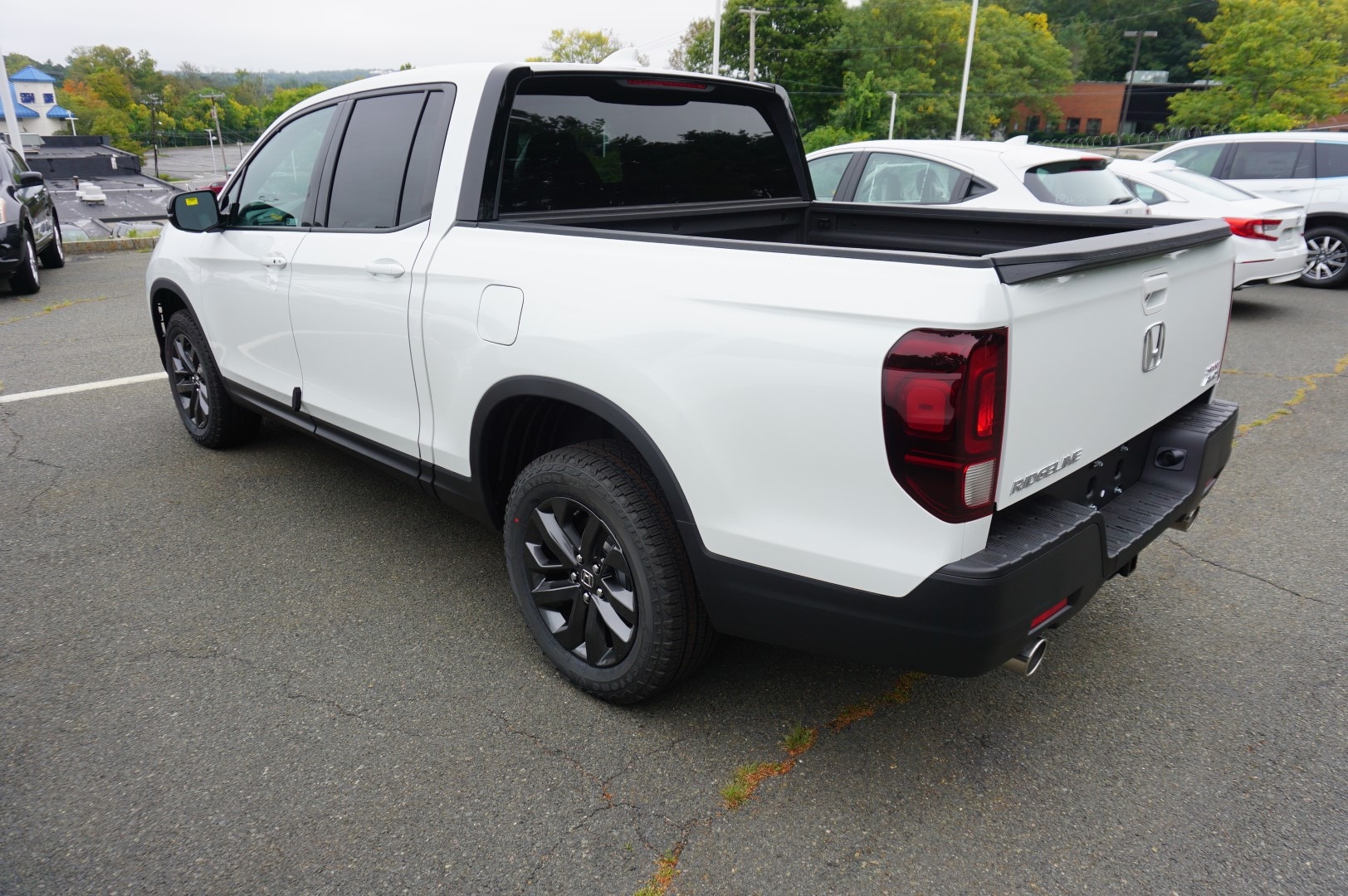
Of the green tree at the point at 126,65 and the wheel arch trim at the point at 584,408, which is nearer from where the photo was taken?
the wheel arch trim at the point at 584,408

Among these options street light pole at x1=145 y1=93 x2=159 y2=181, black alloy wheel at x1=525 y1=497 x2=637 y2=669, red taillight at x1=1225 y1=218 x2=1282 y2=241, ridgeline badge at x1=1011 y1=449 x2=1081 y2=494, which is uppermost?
street light pole at x1=145 y1=93 x2=159 y2=181

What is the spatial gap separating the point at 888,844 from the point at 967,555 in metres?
0.80

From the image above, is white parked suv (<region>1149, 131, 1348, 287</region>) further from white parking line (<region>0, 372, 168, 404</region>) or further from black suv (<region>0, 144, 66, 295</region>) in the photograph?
black suv (<region>0, 144, 66, 295</region>)

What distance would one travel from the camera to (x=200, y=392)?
4992mm

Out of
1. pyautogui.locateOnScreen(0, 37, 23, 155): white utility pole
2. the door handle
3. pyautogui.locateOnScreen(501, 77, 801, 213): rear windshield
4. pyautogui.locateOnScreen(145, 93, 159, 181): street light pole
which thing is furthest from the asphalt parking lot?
pyautogui.locateOnScreen(145, 93, 159, 181): street light pole

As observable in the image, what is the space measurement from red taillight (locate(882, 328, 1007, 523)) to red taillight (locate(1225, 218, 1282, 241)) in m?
7.91

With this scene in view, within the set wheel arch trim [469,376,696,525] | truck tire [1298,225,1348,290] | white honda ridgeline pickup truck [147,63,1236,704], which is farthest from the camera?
truck tire [1298,225,1348,290]

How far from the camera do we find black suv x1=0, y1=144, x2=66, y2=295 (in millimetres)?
9305

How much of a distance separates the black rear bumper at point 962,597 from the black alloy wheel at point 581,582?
0.33m

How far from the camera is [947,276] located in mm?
1866

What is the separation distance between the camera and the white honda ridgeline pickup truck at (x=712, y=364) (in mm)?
1964

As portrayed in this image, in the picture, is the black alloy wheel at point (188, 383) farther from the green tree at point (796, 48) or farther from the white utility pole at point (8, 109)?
the green tree at point (796, 48)

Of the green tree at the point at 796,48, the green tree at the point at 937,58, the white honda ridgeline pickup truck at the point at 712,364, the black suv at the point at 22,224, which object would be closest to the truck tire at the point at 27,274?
the black suv at the point at 22,224

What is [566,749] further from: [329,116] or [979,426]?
[329,116]
